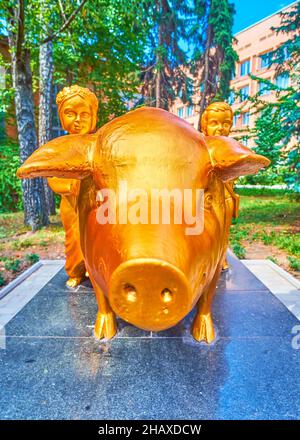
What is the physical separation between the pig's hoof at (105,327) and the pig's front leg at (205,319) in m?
0.68

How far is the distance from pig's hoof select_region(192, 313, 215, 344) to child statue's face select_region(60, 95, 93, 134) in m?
2.15

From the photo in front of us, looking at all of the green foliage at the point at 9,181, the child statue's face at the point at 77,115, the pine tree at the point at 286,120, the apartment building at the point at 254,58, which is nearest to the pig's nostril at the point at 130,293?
the child statue's face at the point at 77,115

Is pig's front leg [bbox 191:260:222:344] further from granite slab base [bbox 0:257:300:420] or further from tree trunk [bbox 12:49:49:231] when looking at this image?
tree trunk [bbox 12:49:49:231]

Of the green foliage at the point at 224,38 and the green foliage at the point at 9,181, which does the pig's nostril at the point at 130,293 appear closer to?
the green foliage at the point at 9,181

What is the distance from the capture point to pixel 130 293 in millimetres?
1418

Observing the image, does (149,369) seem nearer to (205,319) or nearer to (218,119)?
(205,319)

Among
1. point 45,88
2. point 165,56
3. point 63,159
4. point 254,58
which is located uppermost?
point 254,58

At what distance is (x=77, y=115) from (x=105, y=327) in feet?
6.87

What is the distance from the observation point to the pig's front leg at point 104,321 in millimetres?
2420

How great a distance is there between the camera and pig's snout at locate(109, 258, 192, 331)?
1.33 m

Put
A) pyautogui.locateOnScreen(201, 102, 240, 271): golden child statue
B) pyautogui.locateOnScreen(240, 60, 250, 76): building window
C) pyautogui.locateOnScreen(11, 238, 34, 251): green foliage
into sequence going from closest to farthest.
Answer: pyautogui.locateOnScreen(201, 102, 240, 271): golden child statue, pyautogui.locateOnScreen(11, 238, 34, 251): green foliage, pyautogui.locateOnScreen(240, 60, 250, 76): building window

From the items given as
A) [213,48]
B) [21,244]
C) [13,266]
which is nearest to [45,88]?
[21,244]

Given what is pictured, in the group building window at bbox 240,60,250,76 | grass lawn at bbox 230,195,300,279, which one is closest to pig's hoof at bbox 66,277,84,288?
grass lawn at bbox 230,195,300,279

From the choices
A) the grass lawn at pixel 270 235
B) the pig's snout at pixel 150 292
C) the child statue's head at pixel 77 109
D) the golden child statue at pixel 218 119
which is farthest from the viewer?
the grass lawn at pixel 270 235
